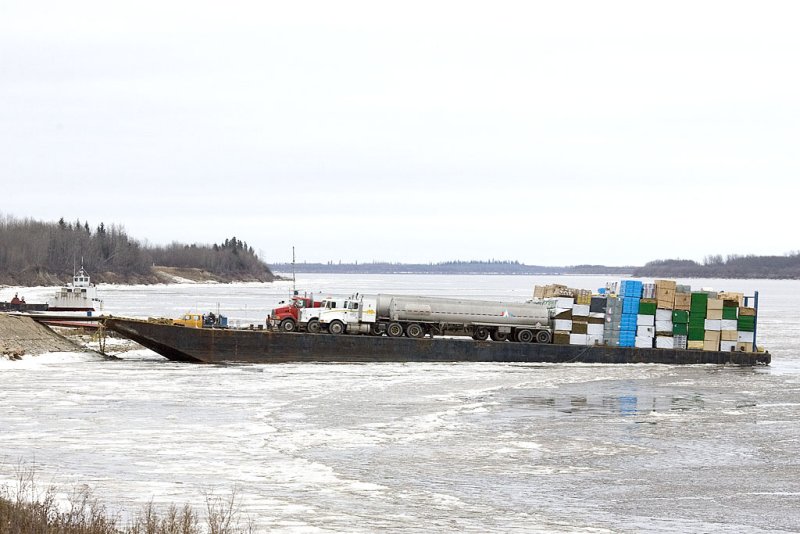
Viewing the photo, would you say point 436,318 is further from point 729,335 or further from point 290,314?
point 729,335

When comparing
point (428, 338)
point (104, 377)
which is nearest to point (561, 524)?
point (104, 377)

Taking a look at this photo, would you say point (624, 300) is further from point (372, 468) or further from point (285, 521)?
point (285, 521)

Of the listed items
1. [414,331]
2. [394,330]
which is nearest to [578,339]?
[414,331]

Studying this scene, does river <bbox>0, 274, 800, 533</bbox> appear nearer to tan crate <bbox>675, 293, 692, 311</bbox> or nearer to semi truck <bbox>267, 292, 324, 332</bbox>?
semi truck <bbox>267, 292, 324, 332</bbox>

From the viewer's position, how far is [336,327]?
170 feet

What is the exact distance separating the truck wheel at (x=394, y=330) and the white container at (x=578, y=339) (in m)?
9.12

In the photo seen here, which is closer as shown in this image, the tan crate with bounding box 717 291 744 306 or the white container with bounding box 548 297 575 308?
the white container with bounding box 548 297 575 308

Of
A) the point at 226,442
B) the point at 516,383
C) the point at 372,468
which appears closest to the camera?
the point at 372,468

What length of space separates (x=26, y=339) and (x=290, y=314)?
41.1ft

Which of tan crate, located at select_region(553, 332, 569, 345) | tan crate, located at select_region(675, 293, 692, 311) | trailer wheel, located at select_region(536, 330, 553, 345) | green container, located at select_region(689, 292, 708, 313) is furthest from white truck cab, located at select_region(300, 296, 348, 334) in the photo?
green container, located at select_region(689, 292, 708, 313)

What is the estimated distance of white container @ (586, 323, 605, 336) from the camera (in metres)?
54.5

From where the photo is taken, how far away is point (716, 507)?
63.2 ft

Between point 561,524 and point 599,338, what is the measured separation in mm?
37739

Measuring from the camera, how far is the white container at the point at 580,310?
54719mm
